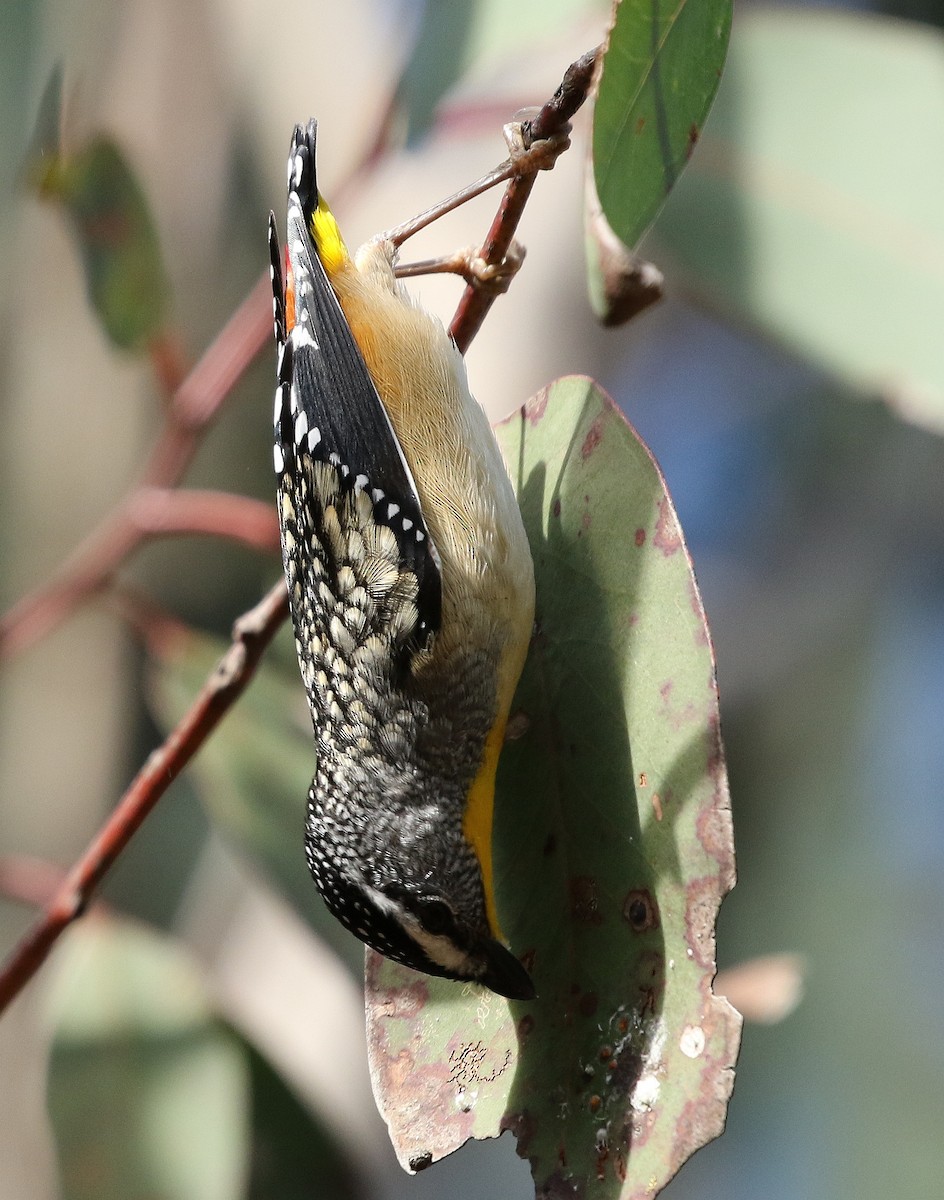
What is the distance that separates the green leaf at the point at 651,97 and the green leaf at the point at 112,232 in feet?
3.43

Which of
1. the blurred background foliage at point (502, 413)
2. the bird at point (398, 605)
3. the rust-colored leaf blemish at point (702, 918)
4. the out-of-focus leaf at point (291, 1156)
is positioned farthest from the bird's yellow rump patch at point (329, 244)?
the out-of-focus leaf at point (291, 1156)

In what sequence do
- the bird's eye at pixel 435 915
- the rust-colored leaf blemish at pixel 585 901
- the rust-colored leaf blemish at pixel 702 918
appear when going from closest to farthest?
the rust-colored leaf blemish at pixel 702 918, the rust-colored leaf blemish at pixel 585 901, the bird's eye at pixel 435 915

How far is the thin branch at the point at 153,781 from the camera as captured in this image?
1.30 metres

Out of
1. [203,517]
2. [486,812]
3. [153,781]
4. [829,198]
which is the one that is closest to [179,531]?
[203,517]

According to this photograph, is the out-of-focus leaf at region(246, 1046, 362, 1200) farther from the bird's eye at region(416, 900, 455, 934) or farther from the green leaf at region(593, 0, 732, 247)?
the green leaf at region(593, 0, 732, 247)

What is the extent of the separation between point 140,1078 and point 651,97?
5.52 ft

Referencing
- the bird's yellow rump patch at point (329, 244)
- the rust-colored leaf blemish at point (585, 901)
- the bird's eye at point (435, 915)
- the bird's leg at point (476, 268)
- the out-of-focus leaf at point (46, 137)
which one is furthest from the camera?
the out-of-focus leaf at point (46, 137)

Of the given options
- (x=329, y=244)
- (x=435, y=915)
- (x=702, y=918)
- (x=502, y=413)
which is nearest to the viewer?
(x=702, y=918)

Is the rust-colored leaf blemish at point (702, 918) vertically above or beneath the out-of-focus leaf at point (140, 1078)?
above

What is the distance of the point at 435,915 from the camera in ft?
4.07

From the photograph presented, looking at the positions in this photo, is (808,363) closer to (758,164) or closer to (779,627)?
(758,164)

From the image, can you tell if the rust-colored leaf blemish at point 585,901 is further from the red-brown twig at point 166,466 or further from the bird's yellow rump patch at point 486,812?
the red-brown twig at point 166,466

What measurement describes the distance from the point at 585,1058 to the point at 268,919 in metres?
1.98

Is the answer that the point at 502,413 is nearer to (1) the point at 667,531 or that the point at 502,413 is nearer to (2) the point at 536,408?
(2) the point at 536,408
